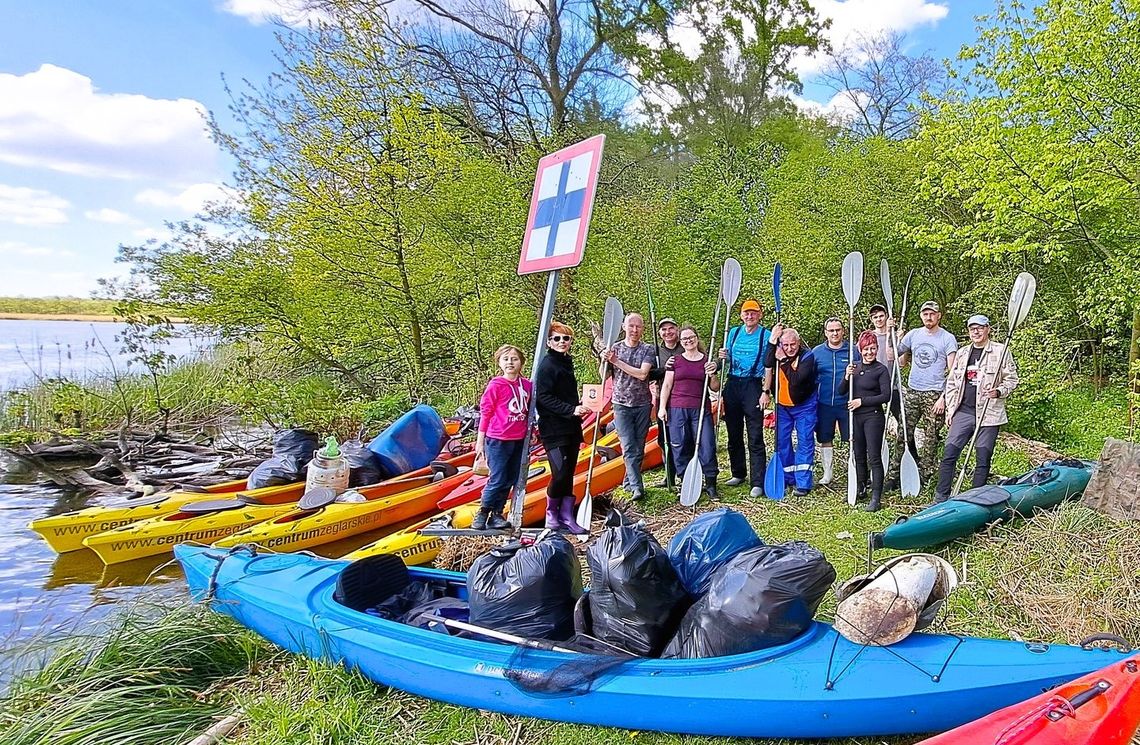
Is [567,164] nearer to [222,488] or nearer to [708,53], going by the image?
[222,488]

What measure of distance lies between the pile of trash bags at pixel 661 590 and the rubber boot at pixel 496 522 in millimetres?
1523

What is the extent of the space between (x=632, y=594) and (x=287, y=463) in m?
5.18

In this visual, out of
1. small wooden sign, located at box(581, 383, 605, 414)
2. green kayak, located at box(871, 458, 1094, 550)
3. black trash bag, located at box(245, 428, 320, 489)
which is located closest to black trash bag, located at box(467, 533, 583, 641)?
green kayak, located at box(871, 458, 1094, 550)

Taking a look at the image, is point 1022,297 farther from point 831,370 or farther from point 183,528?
point 183,528

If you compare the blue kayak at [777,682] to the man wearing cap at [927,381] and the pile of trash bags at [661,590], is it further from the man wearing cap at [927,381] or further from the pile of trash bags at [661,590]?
the man wearing cap at [927,381]

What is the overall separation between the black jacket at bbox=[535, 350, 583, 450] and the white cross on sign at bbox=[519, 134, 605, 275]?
84 centimetres

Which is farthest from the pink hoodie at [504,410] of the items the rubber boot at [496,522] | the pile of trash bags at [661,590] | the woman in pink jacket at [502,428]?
the pile of trash bags at [661,590]

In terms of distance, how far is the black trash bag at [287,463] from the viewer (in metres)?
6.50

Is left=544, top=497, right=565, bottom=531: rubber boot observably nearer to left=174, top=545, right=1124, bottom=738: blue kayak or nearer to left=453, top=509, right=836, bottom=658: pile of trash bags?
left=453, top=509, right=836, bottom=658: pile of trash bags

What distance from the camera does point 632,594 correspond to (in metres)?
2.59

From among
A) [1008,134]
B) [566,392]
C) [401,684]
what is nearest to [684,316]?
[1008,134]

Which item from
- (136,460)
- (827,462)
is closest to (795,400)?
(827,462)

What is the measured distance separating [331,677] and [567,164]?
3.05 metres

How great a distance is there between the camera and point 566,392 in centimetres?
473
